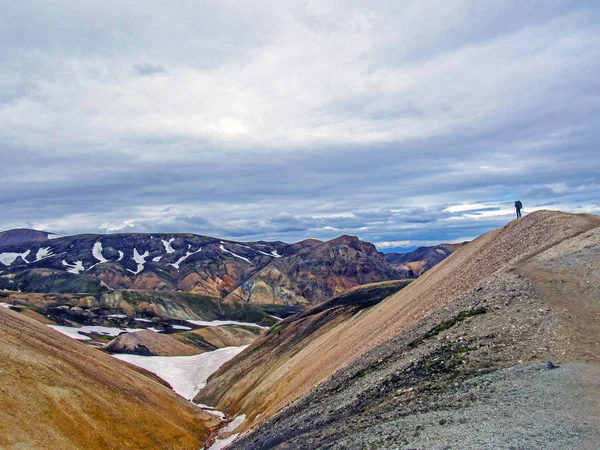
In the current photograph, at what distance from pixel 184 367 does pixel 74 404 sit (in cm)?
7107

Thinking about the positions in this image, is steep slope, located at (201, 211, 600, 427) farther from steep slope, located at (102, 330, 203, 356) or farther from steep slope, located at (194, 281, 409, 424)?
steep slope, located at (102, 330, 203, 356)

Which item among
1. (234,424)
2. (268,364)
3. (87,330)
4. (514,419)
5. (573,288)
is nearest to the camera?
(514,419)

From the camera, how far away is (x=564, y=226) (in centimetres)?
3891

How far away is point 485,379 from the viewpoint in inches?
730

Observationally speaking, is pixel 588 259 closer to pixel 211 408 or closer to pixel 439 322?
pixel 439 322

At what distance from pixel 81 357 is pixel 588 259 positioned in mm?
52402

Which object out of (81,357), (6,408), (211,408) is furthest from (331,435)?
(211,408)

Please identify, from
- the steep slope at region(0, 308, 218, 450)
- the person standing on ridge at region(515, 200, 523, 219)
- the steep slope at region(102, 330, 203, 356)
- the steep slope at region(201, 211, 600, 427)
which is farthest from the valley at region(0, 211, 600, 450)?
the steep slope at region(102, 330, 203, 356)

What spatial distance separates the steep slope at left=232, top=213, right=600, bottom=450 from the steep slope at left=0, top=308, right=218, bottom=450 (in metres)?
15.7

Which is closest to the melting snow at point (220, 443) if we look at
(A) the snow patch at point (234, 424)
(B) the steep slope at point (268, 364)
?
(A) the snow patch at point (234, 424)

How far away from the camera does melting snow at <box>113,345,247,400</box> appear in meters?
95.3

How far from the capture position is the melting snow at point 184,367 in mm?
95312

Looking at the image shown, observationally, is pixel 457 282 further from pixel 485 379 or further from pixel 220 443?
pixel 220 443

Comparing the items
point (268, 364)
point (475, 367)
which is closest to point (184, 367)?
point (268, 364)
